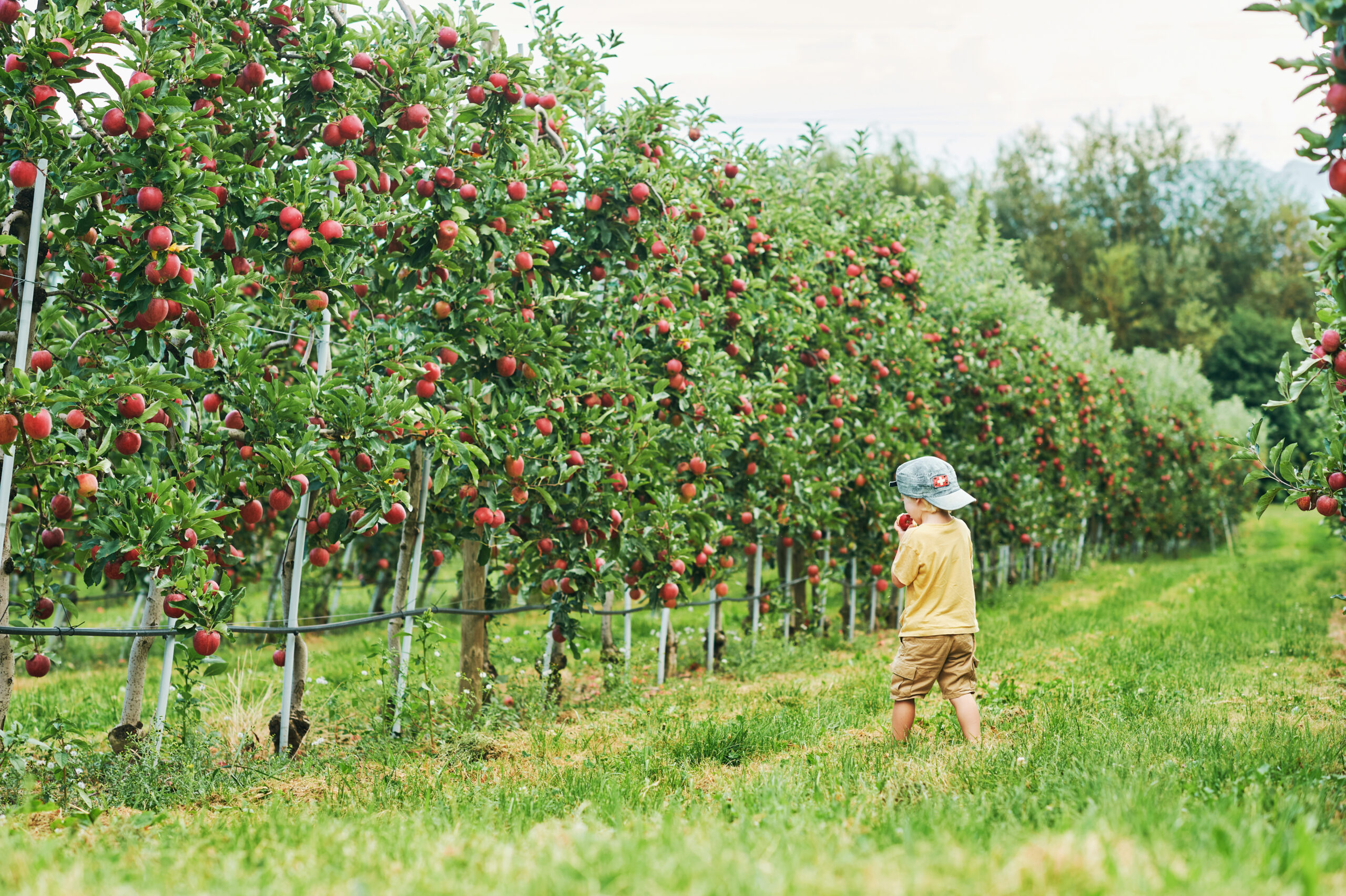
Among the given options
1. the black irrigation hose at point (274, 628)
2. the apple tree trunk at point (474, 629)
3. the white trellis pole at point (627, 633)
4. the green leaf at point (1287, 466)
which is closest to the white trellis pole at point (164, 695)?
the black irrigation hose at point (274, 628)

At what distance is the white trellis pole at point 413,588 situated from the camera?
4.79 m

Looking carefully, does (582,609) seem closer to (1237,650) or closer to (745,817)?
(745,817)

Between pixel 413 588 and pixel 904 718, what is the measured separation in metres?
2.37

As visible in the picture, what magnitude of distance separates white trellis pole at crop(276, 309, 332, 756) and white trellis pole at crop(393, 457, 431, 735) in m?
0.48

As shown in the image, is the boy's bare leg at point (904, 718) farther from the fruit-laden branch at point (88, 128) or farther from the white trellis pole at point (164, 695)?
the fruit-laden branch at point (88, 128)

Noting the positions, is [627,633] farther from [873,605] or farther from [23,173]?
[23,173]

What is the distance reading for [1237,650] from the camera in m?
7.07

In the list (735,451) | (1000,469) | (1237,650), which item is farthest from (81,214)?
(1000,469)

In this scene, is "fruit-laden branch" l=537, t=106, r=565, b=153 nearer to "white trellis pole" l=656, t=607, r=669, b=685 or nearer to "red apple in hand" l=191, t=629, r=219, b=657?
"white trellis pole" l=656, t=607, r=669, b=685

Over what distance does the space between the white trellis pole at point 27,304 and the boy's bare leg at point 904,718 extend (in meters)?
3.54

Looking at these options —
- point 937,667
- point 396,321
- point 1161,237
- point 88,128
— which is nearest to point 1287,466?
point 937,667

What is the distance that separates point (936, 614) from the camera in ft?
14.6

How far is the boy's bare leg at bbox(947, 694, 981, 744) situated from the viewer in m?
4.35

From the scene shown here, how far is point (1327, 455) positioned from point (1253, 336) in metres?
38.7
